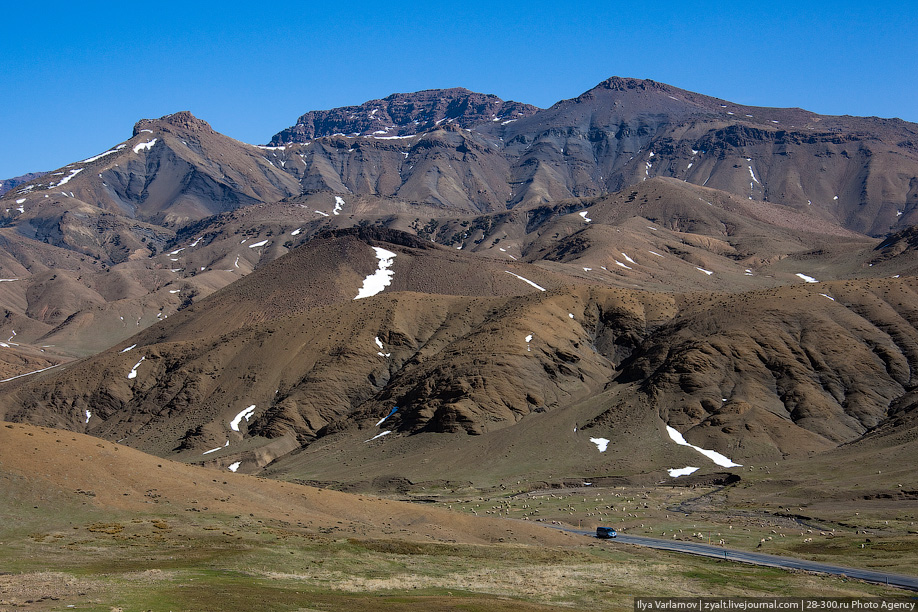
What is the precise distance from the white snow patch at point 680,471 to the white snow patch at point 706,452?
3.39 metres

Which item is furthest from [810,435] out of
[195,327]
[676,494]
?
[195,327]

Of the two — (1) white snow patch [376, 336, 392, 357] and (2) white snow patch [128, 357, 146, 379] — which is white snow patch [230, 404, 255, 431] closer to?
(1) white snow patch [376, 336, 392, 357]

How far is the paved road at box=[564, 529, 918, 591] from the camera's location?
55.0m

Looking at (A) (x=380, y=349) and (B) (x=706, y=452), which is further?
(A) (x=380, y=349)

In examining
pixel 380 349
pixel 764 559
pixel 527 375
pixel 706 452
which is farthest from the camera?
pixel 380 349

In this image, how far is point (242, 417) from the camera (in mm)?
145500

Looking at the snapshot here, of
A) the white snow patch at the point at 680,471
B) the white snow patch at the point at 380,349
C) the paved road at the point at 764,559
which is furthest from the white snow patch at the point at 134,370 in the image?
the paved road at the point at 764,559

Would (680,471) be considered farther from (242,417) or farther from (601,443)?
(242,417)

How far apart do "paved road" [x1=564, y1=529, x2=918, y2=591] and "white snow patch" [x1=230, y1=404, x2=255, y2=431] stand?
257ft

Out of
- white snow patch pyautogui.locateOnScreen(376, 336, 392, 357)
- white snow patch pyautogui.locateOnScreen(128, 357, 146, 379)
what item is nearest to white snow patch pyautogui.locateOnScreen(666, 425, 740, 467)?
white snow patch pyautogui.locateOnScreen(376, 336, 392, 357)

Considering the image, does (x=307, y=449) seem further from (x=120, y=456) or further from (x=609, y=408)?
(x=120, y=456)

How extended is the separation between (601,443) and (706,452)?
13.8 m

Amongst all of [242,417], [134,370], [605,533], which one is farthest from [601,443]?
[134,370]

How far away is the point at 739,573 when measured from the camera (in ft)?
187
